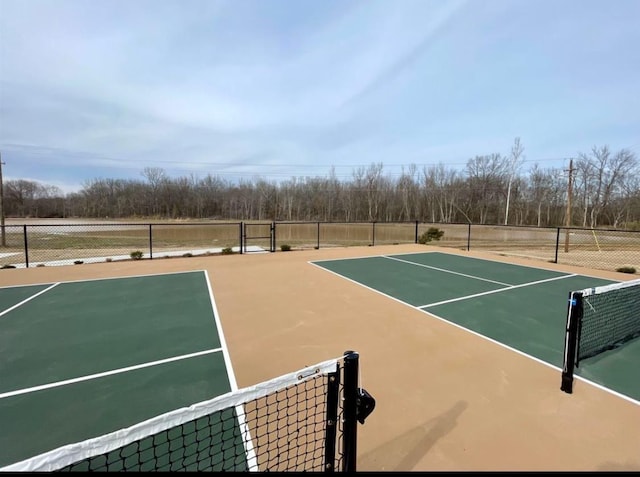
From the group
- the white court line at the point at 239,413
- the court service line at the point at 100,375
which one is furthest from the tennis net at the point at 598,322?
the court service line at the point at 100,375

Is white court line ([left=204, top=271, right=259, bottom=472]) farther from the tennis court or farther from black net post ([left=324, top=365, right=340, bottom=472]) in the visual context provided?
black net post ([left=324, top=365, right=340, bottom=472])

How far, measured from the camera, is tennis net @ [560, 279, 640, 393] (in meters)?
2.97

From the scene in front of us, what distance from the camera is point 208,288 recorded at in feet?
22.9

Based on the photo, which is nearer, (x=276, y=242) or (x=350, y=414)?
(x=350, y=414)

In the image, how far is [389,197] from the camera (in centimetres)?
5306

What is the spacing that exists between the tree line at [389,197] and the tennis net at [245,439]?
38.9 m

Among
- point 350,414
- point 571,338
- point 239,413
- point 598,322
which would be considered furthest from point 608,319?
point 239,413

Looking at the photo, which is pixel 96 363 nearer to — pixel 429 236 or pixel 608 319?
pixel 608 319

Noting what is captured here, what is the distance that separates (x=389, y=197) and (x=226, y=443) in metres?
53.0

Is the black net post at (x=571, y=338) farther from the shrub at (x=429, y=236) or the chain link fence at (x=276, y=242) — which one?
the shrub at (x=429, y=236)

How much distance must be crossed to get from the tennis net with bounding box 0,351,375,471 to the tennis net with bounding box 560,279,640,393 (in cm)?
238

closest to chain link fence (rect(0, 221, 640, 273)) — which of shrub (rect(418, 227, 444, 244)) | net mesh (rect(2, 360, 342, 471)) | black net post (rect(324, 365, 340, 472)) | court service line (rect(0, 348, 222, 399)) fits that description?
→ shrub (rect(418, 227, 444, 244))

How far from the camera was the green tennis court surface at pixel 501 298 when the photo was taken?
3578mm

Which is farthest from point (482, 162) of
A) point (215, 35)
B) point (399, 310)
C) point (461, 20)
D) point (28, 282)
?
point (28, 282)
